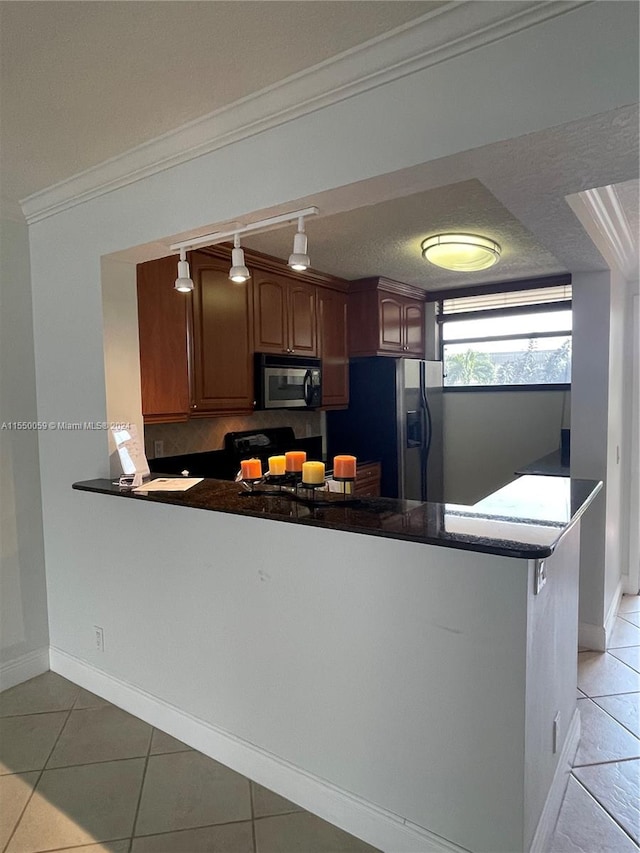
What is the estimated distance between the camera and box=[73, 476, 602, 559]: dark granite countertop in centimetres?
141

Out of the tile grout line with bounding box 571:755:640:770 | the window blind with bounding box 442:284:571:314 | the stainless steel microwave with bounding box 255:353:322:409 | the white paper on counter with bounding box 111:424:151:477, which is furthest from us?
the window blind with bounding box 442:284:571:314

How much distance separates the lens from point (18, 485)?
8.61 ft

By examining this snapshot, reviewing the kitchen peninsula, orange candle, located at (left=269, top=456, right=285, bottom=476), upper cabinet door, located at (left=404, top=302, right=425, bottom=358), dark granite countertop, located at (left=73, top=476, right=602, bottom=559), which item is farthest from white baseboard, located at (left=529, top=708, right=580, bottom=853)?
upper cabinet door, located at (left=404, top=302, right=425, bottom=358)

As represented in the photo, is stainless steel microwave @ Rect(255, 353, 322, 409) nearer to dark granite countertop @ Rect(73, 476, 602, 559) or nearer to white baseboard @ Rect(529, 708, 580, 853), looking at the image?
dark granite countertop @ Rect(73, 476, 602, 559)

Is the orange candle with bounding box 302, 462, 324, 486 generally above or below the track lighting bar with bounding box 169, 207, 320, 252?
below

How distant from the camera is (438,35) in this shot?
52.1 inches

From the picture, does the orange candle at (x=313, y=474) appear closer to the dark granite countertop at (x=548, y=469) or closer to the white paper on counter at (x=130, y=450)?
the white paper on counter at (x=130, y=450)

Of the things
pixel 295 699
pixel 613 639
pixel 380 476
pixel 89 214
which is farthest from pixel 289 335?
pixel 613 639

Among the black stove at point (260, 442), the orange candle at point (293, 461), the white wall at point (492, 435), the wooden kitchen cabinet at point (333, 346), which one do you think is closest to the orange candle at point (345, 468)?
the orange candle at point (293, 461)

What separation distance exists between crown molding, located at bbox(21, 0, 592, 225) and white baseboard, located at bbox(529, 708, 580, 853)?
2131 mm

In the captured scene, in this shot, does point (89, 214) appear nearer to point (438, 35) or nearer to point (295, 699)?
point (438, 35)

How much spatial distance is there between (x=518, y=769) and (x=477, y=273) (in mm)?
3450

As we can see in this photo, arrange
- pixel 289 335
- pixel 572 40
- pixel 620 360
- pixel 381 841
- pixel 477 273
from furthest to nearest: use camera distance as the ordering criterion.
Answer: pixel 477 273, pixel 289 335, pixel 620 360, pixel 381 841, pixel 572 40

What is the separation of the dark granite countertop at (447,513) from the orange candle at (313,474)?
0.07 metres
